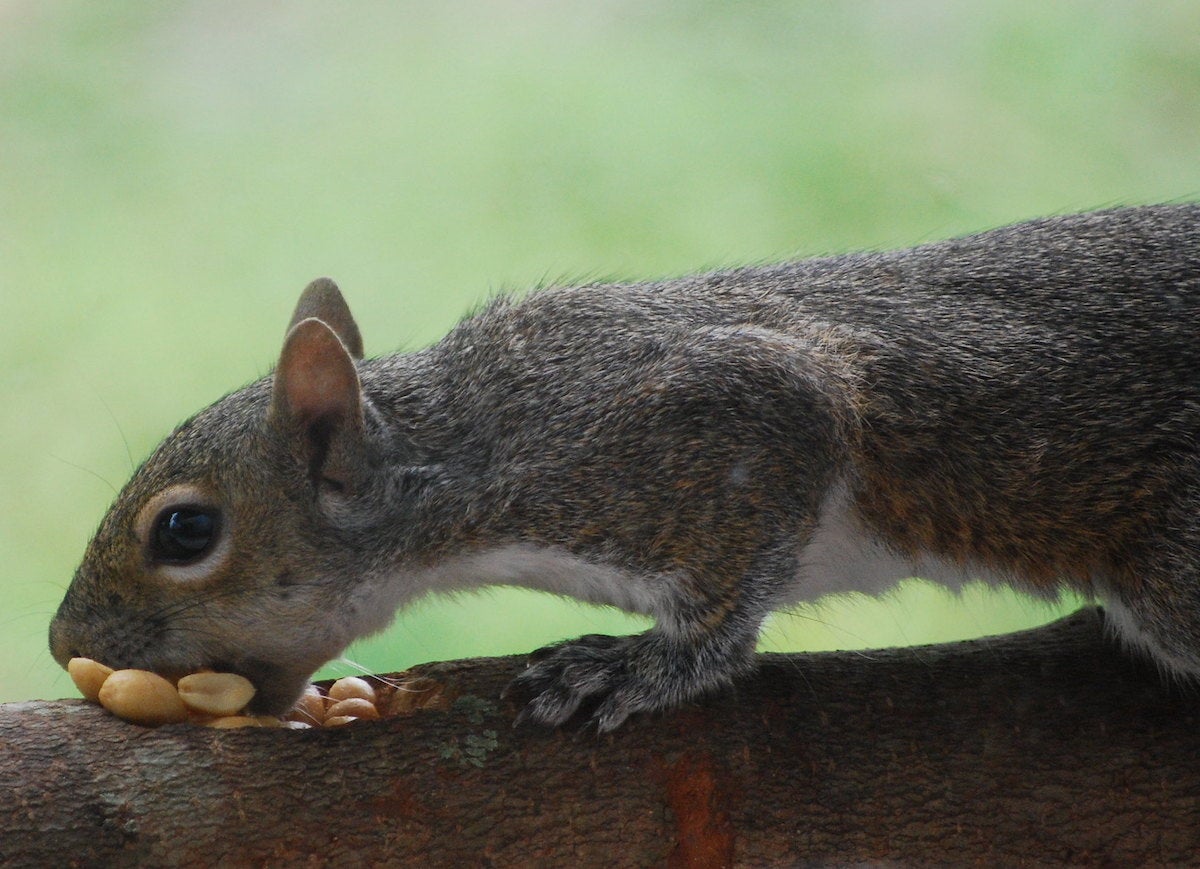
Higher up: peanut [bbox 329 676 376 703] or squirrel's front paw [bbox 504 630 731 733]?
peanut [bbox 329 676 376 703]

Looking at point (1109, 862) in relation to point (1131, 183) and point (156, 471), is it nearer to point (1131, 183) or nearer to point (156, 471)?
point (156, 471)

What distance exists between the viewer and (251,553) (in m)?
3.14

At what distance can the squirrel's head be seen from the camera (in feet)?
10.2

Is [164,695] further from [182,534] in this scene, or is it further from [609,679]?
[609,679]

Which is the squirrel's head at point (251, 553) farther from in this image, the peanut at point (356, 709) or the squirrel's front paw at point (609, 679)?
the squirrel's front paw at point (609, 679)

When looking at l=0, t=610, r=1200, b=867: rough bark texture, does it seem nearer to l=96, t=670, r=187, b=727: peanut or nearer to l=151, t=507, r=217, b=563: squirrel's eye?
l=96, t=670, r=187, b=727: peanut

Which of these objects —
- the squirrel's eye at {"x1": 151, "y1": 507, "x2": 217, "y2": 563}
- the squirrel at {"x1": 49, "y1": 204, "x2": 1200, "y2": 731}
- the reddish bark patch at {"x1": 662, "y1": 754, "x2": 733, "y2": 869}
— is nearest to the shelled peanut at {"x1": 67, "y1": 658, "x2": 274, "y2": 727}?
the squirrel at {"x1": 49, "y1": 204, "x2": 1200, "y2": 731}

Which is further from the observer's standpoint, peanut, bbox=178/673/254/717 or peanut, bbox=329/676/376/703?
peanut, bbox=329/676/376/703

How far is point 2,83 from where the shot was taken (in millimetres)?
5211

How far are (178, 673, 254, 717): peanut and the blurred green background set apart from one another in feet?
6.31

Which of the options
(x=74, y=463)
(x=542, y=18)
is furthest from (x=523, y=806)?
(x=542, y=18)

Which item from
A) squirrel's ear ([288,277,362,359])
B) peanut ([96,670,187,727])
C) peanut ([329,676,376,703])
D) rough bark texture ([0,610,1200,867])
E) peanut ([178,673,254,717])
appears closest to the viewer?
rough bark texture ([0,610,1200,867])

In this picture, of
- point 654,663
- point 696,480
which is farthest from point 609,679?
point 696,480

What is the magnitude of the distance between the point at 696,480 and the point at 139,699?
1204 millimetres
